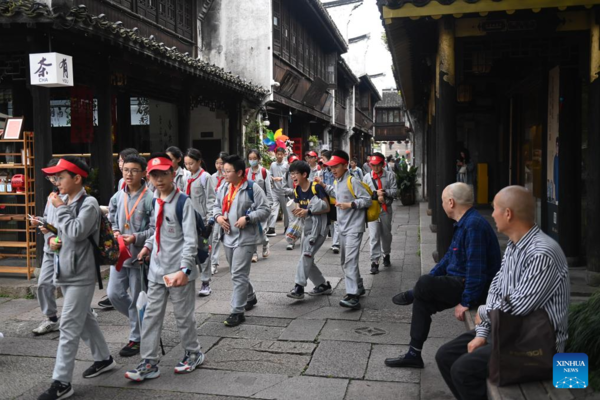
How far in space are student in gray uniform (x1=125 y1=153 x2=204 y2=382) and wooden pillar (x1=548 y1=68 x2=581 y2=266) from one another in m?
5.61

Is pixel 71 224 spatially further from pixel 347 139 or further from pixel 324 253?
pixel 347 139

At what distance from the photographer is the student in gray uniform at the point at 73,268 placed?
471 cm

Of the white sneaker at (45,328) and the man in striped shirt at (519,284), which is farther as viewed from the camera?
the white sneaker at (45,328)

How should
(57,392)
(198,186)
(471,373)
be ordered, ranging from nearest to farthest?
(471,373) → (57,392) → (198,186)

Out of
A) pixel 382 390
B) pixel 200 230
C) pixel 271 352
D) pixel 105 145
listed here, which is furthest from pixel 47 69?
pixel 382 390

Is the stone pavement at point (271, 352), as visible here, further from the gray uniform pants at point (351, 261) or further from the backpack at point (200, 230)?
the backpack at point (200, 230)

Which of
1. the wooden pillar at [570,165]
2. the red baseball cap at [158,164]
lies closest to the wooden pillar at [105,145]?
the red baseball cap at [158,164]

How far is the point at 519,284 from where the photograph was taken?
11.4 feet

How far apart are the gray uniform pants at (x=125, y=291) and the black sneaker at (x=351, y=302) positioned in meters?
2.52

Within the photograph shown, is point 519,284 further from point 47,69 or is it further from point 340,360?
point 47,69

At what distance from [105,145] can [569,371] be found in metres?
8.37

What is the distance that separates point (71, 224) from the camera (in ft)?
15.8

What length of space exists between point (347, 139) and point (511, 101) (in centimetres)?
2212

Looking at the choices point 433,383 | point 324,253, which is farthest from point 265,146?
point 433,383
